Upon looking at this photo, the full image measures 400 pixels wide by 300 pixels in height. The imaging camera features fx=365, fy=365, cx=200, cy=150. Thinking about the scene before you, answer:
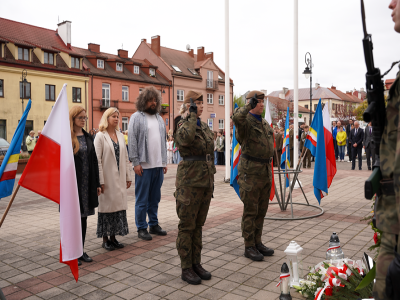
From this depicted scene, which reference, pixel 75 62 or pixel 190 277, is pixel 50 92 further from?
pixel 190 277

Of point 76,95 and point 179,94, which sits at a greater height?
point 179,94

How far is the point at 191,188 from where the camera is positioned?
4.08 metres

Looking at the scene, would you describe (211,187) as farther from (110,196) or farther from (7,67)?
(7,67)

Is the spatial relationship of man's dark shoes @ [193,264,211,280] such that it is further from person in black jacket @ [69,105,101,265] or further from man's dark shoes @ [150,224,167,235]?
man's dark shoes @ [150,224,167,235]

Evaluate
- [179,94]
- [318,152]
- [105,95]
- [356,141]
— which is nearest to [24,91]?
[105,95]

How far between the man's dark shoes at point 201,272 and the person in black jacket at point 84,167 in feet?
4.87

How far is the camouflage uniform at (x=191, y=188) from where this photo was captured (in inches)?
159

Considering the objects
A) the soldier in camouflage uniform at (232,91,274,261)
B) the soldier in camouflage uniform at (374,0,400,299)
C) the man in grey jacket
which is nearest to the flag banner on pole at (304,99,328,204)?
the soldier in camouflage uniform at (232,91,274,261)

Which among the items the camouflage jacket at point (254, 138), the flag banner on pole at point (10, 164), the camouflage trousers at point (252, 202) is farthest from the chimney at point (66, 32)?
the flag banner on pole at point (10, 164)

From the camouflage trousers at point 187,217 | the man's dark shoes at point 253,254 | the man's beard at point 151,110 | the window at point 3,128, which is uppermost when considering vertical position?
the window at point 3,128

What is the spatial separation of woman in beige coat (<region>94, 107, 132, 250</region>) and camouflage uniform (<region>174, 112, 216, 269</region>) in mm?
1490

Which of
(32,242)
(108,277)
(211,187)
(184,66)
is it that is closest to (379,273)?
(211,187)

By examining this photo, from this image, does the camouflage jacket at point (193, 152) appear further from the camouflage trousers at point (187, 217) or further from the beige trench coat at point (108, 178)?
the beige trench coat at point (108, 178)

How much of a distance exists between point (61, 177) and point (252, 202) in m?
2.54
